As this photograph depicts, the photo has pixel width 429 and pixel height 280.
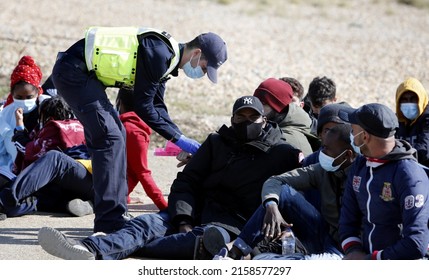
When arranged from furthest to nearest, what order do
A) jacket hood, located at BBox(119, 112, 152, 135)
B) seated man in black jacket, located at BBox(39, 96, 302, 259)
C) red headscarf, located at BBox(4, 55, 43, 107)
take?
red headscarf, located at BBox(4, 55, 43, 107)
jacket hood, located at BBox(119, 112, 152, 135)
seated man in black jacket, located at BBox(39, 96, 302, 259)

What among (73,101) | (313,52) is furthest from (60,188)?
(313,52)

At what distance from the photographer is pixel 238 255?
7.07 m

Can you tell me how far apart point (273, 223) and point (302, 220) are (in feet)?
1.04

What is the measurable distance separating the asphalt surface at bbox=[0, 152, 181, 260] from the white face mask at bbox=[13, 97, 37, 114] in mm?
1162

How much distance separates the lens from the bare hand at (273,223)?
275 inches

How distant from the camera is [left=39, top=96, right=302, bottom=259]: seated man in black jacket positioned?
7.66 m

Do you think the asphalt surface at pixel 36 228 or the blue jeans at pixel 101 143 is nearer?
the asphalt surface at pixel 36 228

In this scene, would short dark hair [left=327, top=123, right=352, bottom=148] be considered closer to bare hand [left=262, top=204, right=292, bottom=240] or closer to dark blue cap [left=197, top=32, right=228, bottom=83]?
bare hand [left=262, top=204, right=292, bottom=240]

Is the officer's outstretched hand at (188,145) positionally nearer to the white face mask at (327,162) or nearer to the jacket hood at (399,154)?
the white face mask at (327,162)

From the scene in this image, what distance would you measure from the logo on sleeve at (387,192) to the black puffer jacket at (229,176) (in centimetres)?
143

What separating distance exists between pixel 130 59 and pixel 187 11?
74.6 ft

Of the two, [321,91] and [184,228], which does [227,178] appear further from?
[321,91]

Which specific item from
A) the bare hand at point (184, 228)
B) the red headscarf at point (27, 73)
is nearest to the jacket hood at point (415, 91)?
the bare hand at point (184, 228)

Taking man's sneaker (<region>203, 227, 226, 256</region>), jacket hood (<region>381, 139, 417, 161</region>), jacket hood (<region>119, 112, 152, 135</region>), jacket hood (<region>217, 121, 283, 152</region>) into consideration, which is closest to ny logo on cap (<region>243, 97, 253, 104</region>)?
jacket hood (<region>217, 121, 283, 152</region>)
